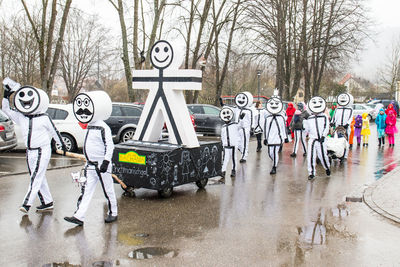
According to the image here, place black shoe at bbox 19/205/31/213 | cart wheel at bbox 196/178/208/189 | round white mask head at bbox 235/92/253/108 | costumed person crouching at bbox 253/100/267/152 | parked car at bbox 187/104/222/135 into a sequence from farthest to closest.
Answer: parked car at bbox 187/104/222/135 → costumed person crouching at bbox 253/100/267/152 → round white mask head at bbox 235/92/253/108 → cart wheel at bbox 196/178/208/189 → black shoe at bbox 19/205/31/213

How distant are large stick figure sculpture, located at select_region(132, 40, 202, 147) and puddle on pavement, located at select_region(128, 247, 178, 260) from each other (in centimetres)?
314

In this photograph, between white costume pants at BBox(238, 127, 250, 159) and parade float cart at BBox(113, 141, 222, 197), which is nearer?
parade float cart at BBox(113, 141, 222, 197)

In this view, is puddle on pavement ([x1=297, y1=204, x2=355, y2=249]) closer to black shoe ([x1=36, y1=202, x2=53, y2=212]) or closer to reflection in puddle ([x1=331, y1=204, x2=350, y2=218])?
reflection in puddle ([x1=331, y1=204, x2=350, y2=218])

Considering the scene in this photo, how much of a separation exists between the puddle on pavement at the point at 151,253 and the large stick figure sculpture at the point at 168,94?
10.3 ft

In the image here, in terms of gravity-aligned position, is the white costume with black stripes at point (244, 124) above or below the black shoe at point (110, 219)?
above

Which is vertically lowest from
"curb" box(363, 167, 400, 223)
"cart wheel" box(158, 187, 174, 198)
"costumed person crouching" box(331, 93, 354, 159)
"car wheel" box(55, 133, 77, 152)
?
"curb" box(363, 167, 400, 223)

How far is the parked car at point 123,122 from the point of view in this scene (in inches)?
595

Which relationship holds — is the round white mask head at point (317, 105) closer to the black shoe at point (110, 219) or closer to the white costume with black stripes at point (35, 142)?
the black shoe at point (110, 219)

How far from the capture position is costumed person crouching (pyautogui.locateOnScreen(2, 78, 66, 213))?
6891 millimetres

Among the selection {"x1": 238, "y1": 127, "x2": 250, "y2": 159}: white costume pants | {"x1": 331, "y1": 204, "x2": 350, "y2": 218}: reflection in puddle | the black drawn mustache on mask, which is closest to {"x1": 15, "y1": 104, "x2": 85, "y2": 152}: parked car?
{"x1": 238, "y1": 127, "x2": 250, "y2": 159}: white costume pants

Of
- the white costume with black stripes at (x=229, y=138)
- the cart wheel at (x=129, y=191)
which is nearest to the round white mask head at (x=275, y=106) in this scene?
the white costume with black stripes at (x=229, y=138)

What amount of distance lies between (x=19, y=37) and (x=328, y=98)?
42404 millimetres

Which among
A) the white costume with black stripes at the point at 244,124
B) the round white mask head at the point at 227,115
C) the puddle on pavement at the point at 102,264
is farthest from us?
the white costume with black stripes at the point at 244,124

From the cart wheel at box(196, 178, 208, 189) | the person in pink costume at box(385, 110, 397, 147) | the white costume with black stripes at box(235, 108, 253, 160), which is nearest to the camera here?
the cart wheel at box(196, 178, 208, 189)
